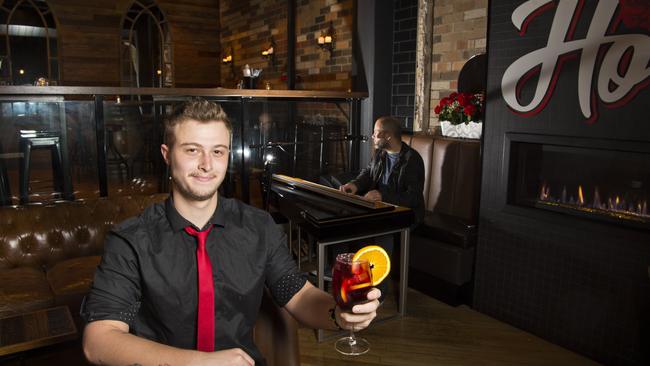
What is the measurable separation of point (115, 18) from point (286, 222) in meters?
6.58

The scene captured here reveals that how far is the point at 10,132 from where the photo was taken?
3602mm

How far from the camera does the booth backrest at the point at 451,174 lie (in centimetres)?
397

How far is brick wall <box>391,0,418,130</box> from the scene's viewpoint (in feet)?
16.8

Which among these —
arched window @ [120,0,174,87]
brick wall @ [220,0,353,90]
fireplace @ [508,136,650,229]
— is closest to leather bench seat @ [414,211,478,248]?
fireplace @ [508,136,650,229]

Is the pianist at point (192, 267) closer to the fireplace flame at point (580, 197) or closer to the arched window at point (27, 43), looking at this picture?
the fireplace flame at point (580, 197)

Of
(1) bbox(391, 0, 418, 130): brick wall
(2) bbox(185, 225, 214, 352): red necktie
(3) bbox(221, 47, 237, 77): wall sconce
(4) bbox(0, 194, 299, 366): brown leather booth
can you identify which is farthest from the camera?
(3) bbox(221, 47, 237, 77): wall sconce

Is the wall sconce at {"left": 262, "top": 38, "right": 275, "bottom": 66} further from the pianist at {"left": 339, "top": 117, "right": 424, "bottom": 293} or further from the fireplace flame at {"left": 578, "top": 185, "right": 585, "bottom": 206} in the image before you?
the fireplace flame at {"left": 578, "top": 185, "right": 585, "bottom": 206}

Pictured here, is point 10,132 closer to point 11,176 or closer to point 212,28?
point 11,176

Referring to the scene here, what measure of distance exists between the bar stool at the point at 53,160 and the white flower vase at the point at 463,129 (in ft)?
9.74

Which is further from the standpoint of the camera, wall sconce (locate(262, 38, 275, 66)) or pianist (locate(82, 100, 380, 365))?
wall sconce (locate(262, 38, 275, 66))

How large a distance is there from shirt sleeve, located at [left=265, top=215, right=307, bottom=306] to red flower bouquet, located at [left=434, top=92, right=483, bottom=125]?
2.85 m

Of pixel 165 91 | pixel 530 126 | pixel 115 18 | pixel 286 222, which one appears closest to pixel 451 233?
pixel 530 126

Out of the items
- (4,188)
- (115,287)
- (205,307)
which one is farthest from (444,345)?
(4,188)

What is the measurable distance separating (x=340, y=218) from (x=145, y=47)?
7729mm
